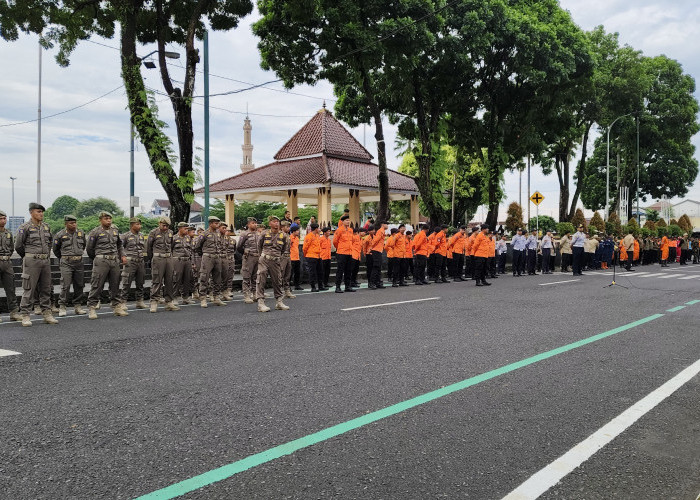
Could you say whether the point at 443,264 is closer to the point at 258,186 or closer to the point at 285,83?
the point at 285,83

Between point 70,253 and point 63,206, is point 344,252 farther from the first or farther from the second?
point 63,206

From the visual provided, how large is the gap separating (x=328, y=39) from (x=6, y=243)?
15.0 m

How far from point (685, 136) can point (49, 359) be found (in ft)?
173

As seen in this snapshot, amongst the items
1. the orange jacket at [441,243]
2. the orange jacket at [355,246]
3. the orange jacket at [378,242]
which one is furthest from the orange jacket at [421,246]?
the orange jacket at [355,246]

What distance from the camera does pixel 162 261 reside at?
1104cm

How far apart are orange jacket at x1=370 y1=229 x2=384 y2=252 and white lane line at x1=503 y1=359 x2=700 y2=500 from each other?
10909 millimetres

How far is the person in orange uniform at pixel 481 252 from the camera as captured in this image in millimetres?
16375

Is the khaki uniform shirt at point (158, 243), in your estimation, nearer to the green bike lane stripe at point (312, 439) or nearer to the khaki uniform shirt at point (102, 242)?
the khaki uniform shirt at point (102, 242)

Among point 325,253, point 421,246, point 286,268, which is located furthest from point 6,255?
point 421,246

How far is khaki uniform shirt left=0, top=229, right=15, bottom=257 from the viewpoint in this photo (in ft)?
29.4

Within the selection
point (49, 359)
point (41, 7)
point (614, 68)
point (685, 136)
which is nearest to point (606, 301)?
point (49, 359)

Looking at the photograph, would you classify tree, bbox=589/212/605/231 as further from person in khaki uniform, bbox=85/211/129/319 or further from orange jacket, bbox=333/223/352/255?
person in khaki uniform, bbox=85/211/129/319

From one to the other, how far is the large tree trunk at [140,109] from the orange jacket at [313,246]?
502 centimetres

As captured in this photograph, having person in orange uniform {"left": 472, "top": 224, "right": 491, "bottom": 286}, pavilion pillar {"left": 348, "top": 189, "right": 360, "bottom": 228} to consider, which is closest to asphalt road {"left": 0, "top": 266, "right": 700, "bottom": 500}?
person in orange uniform {"left": 472, "top": 224, "right": 491, "bottom": 286}
